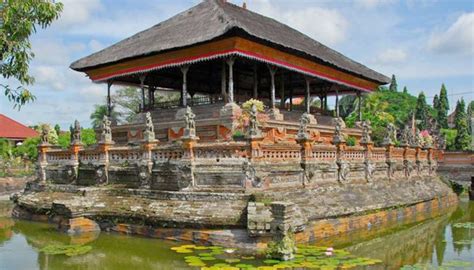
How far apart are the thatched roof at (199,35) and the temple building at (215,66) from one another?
38 millimetres

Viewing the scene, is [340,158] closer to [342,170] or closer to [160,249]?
[342,170]

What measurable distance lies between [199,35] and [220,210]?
27.3ft

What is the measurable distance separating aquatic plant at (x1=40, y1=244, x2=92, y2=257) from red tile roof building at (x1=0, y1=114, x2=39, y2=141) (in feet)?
125

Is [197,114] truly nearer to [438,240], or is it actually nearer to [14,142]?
[438,240]

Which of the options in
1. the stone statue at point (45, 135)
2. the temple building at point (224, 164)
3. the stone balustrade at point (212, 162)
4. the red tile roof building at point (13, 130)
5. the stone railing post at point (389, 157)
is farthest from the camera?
the red tile roof building at point (13, 130)

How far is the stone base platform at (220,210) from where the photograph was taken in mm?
12086

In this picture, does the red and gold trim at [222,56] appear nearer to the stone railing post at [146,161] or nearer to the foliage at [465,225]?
the stone railing post at [146,161]

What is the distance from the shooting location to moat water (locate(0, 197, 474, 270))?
11359 millimetres

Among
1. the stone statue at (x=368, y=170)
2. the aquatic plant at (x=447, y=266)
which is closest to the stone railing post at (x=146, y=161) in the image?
the aquatic plant at (x=447, y=266)

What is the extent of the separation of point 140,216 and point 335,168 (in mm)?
6312

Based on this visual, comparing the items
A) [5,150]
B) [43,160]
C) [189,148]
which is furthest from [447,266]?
[5,150]

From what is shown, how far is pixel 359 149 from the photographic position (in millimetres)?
17656

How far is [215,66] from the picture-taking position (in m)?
24.5

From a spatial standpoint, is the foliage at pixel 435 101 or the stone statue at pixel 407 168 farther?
the foliage at pixel 435 101
